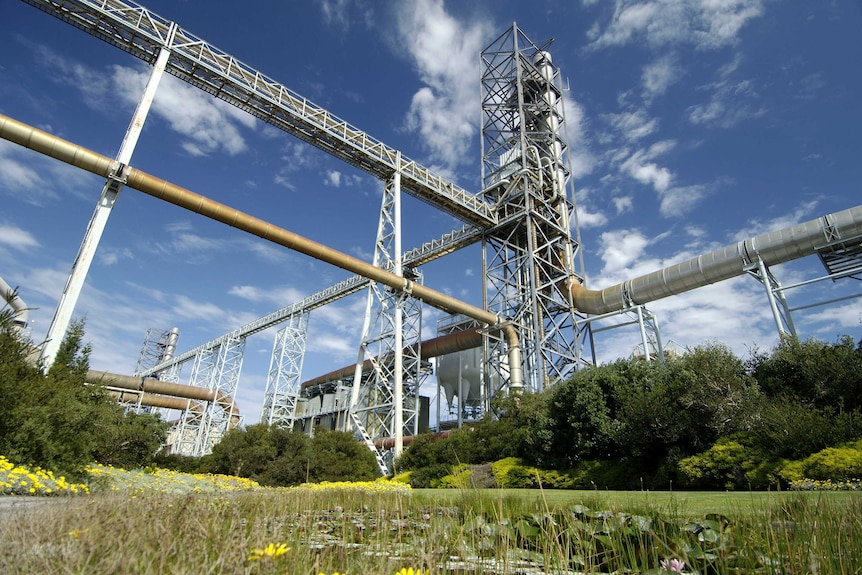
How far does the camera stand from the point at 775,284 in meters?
19.3

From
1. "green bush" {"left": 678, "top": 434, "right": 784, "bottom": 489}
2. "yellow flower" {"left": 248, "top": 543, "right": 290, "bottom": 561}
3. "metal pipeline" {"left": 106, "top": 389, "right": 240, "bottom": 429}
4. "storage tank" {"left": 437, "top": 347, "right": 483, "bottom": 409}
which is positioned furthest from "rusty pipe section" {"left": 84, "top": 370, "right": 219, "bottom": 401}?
"yellow flower" {"left": 248, "top": 543, "right": 290, "bottom": 561}

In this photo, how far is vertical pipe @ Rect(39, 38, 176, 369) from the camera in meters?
13.2

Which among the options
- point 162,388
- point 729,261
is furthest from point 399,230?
point 162,388

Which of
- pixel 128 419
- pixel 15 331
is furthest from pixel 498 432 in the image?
pixel 15 331

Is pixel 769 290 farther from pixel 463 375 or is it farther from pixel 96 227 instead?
pixel 96 227

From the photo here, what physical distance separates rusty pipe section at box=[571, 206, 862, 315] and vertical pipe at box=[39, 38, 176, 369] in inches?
933

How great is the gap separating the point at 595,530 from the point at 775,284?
20537 millimetres

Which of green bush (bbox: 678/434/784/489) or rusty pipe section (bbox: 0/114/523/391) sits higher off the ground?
rusty pipe section (bbox: 0/114/523/391)

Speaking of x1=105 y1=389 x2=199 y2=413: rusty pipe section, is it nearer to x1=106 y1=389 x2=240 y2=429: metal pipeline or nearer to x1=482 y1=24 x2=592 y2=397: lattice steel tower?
x1=106 y1=389 x2=240 y2=429: metal pipeline

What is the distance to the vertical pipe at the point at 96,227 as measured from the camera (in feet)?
43.2

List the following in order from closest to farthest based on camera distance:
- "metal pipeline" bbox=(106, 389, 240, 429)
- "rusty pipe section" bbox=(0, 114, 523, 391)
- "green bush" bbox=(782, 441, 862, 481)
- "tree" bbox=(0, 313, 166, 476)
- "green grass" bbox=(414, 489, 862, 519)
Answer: "green grass" bbox=(414, 489, 862, 519), "tree" bbox=(0, 313, 166, 476), "green bush" bbox=(782, 441, 862, 481), "rusty pipe section" bbox=(0, 114, 523, 391), "metal pipeline" bbox=(106, 389, 240, 429)

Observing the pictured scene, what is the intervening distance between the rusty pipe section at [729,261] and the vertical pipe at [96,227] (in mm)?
23691

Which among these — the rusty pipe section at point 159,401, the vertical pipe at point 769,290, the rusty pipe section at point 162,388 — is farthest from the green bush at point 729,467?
the rusty pipe section at point 159,401

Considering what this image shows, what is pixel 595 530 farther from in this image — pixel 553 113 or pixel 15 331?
pixel 553 113
